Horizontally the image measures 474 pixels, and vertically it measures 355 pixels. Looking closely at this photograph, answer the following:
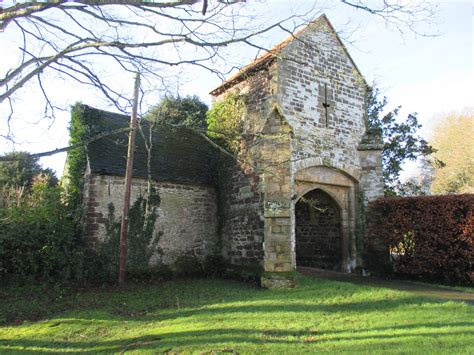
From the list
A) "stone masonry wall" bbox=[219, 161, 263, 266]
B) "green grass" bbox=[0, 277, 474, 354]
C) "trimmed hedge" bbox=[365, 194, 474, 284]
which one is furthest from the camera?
"stone masonry wall" bbox=[219, 161, 263, 266]

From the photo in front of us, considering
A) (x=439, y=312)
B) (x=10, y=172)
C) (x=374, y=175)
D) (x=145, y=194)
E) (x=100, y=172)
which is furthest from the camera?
(x=10, y=172)

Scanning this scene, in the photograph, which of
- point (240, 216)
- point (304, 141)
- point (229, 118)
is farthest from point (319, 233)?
point (229, 118)

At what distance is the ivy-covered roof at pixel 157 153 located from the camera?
11273mm

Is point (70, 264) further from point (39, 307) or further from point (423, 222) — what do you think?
point (423, 222)

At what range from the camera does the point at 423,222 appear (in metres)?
10.7

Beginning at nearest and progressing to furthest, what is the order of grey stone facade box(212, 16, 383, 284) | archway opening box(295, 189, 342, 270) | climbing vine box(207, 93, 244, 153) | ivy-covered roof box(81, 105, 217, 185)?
grey stone facade box(212, 16, 383, 284) < ivy-covered roof box(81, 105, 217, 185) < climbing vine box(207, 93, 244, 153) < archway opening box(295, 189, 342, 270)

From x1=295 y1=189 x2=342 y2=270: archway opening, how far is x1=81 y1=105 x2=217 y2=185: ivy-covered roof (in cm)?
382

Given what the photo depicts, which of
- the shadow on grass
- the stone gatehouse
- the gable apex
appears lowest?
the shadow on grass

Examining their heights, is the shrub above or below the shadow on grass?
above

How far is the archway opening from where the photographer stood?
496 inches

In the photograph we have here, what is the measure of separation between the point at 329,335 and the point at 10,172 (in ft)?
78.0

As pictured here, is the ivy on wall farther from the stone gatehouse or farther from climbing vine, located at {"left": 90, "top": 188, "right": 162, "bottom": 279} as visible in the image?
climbing vine, located at {"left": 90, "top": 188, "right": 162, "bottom": 279}

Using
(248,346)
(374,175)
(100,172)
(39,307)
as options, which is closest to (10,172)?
(100,172)

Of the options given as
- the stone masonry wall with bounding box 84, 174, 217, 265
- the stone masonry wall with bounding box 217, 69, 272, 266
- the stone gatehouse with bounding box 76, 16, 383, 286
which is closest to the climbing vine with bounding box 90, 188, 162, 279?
the stone masonry wall with bounding box 84, 174, 217, 265
